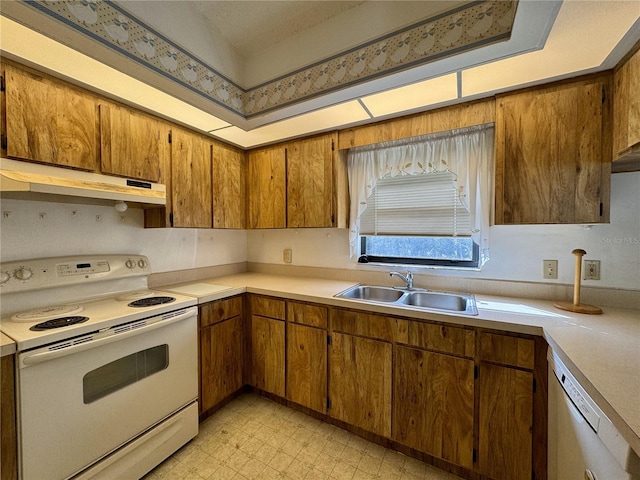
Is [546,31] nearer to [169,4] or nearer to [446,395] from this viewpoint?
[446,395]

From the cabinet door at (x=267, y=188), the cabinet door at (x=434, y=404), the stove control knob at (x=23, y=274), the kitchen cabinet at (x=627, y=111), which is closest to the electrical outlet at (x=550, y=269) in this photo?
the kitchen cabinet at (x=627, y=111)

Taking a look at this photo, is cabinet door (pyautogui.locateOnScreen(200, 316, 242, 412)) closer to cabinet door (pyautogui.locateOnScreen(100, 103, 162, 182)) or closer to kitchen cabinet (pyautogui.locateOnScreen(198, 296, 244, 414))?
kitchen cabinet (pyautogui.locateOnScreen(198, 296, 244, 414))

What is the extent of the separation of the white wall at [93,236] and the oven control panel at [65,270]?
0.07 meters

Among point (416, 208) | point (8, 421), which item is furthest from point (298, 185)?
point (8, 421)

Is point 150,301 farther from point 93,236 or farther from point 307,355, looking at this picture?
point 307,355

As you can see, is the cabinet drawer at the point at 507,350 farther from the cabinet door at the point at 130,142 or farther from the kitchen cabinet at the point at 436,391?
the cabinet door at the point at 130,142

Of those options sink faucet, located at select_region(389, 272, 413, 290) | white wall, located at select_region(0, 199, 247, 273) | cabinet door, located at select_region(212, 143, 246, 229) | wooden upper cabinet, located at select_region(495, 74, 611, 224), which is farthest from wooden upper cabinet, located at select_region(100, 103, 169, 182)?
wooden upper cabinet, located at select_region(495, 74, 611, 224)

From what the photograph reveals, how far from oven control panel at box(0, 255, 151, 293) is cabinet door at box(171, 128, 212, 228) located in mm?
434

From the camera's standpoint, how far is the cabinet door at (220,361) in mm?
1831

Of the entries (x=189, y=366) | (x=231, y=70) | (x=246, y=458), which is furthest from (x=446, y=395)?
(x=231, y=70)

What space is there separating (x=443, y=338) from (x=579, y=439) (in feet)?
2.02

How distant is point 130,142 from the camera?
1654mm

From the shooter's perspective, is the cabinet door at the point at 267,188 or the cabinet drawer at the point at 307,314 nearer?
the cabinet drawer at the point at 307,314

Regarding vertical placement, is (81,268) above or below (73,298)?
above
